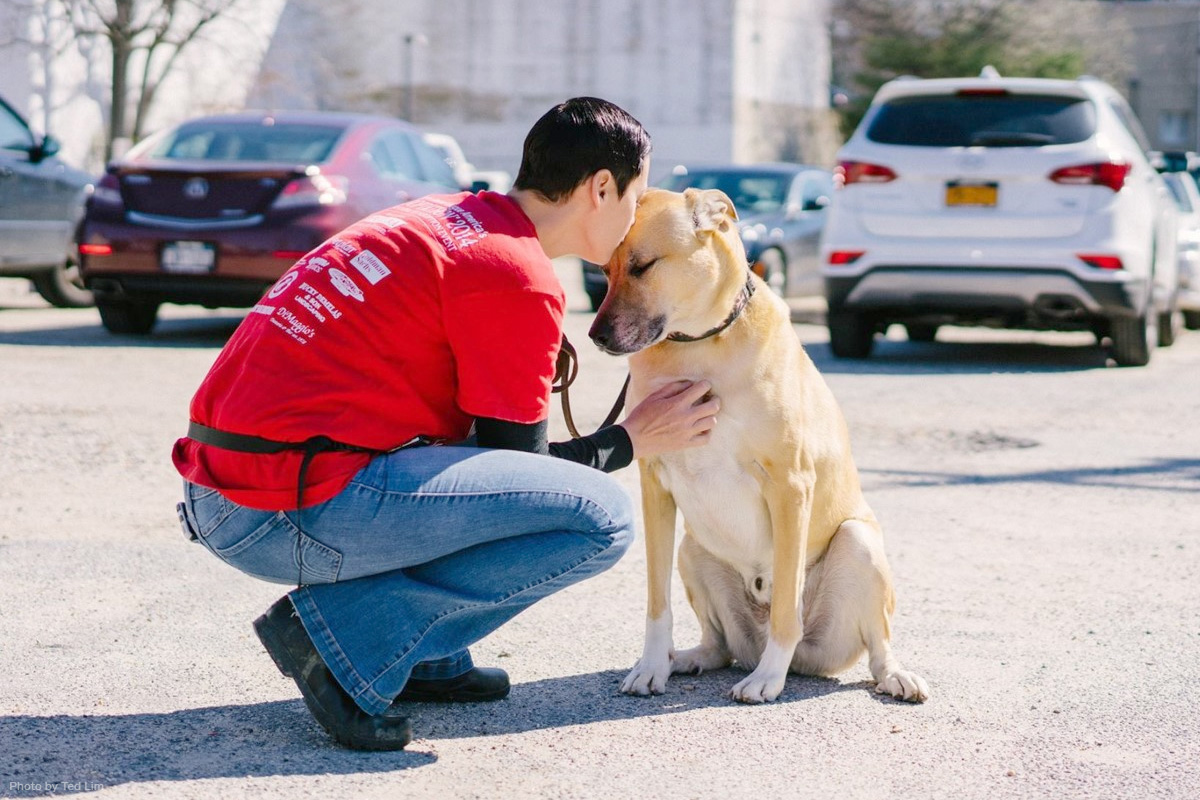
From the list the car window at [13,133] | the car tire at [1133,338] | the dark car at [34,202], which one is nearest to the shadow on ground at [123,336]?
the dark car at [34,202]

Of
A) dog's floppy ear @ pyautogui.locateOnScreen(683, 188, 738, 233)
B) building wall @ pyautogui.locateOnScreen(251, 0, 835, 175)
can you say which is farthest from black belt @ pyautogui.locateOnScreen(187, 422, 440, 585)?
building wall @ pyautogui.locateOnScreen(251, 0, 835, 175)

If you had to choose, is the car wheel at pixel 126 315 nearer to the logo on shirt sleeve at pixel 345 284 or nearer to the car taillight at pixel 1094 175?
the car taillight at pixel 1094 175

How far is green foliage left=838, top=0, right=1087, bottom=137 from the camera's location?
46.6 meters

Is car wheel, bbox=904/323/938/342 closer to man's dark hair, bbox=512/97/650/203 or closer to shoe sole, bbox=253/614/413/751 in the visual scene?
man's dark hair, bbox=512/97/650/203

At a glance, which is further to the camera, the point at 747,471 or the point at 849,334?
the point at 849,334

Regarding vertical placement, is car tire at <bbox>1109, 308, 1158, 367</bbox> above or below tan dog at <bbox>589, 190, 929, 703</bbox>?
below

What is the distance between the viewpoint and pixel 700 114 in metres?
42.3

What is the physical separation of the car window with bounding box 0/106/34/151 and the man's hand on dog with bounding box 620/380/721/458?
9.40 m

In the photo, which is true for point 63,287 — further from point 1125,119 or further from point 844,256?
point 1125,119

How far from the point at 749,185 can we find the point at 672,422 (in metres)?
11.9

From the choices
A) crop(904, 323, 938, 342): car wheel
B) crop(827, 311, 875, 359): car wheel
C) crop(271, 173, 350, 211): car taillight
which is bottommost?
crop(904, 323, 938, 342): car wheel

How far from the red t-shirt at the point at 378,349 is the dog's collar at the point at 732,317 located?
2.15 ft

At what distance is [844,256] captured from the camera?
10.1 metres

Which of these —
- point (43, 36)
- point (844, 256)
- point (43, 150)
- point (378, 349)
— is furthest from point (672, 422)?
point (43, 36)
